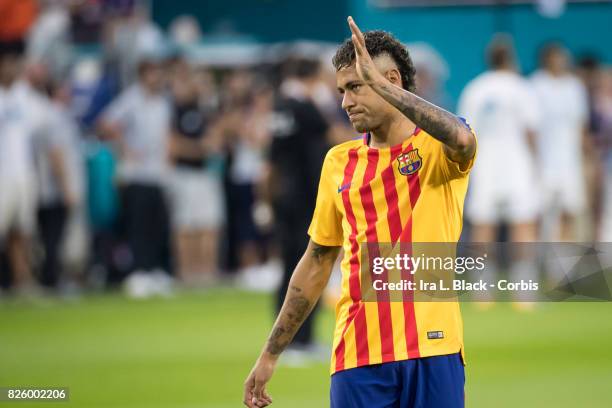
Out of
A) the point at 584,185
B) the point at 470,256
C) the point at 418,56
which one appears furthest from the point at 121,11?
the point at 470,256

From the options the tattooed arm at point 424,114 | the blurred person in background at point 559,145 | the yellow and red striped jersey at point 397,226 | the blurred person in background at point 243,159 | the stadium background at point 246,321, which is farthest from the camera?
the blurred person in background at point 243,159

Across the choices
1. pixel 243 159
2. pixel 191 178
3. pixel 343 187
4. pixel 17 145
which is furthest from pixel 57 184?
pixel 343 187

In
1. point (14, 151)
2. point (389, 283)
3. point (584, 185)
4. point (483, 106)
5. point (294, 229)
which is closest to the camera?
point (389, 283)

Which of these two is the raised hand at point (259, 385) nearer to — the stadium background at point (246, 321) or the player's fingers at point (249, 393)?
the player's fingers at point (249, 393)

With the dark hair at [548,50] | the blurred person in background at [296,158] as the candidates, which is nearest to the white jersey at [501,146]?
the dark hair at [548,50]

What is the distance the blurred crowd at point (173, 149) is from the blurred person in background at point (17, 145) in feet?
0.06

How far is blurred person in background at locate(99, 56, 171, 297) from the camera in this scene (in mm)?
18469

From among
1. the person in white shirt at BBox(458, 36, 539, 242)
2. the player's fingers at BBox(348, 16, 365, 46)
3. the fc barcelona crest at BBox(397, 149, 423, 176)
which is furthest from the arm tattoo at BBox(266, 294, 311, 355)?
the person in white shirt at BBox(458, 36, 539, 242)

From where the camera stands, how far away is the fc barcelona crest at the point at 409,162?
529 centimetres

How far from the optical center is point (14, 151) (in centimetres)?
1745

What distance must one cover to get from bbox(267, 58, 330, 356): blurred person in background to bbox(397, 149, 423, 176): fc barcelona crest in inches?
272

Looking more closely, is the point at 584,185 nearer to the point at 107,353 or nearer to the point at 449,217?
the point at 107,353

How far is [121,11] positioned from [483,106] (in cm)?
819

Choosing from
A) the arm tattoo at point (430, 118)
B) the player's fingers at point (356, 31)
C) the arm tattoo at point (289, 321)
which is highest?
the player's fingers at point (356, 31)
